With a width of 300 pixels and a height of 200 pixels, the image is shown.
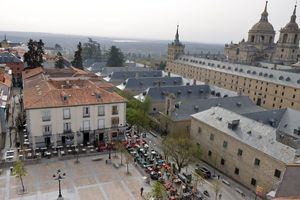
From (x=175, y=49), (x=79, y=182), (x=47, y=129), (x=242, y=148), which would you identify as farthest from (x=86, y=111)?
(x=175, y=49)

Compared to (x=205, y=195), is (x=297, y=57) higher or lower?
higher

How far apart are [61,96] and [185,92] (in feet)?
102

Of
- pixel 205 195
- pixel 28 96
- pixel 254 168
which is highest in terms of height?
pixel 28 96

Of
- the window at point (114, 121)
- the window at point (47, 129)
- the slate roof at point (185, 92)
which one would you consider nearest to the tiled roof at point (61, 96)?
the window at point (114, 121)

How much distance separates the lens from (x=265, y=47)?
118 metres

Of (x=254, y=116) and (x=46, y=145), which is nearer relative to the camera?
(x=46, y=145)

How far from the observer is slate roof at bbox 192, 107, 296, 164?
1297 inches

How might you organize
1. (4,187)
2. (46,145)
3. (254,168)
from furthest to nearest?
(46,145), (254,168), (4,187)

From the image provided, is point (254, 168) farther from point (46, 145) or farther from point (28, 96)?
point (28, 96)

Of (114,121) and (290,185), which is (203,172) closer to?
(114,121)

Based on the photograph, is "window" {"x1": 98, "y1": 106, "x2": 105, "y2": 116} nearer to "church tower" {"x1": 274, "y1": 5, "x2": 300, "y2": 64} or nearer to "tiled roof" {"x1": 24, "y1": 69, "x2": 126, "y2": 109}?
"tiled roof" {"x1": 24, "y1": 69, "x2": 126, "y2": 109}

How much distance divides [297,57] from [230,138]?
304 feet

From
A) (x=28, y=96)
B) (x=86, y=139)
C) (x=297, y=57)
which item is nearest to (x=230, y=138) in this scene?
(x=86, y=139)

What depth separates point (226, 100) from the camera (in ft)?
190
